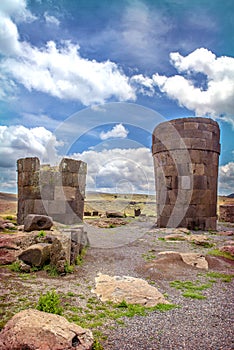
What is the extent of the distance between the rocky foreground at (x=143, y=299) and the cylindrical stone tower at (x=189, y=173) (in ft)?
16.3

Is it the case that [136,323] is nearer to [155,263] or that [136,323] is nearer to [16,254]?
[155,263]

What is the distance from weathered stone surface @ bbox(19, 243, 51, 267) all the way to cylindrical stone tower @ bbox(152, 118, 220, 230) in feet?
27.9

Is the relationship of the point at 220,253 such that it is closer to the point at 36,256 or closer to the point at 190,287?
the point at 190,287

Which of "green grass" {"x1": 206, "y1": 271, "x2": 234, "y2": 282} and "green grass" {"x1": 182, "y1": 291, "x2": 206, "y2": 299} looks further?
"green grass" {"x1": 206, "y1": 271, "x2": 234, "y2": 282}

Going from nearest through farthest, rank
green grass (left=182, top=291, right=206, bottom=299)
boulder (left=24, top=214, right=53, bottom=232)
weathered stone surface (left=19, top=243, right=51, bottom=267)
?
green grass (left=182, top=291, right=206, bottom=299)
weathered stone surface (left=19, top=243, right=51, bottom=267)
boulder (left=24, top=214, right=53, bottom=232)

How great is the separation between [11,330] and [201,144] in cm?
1264

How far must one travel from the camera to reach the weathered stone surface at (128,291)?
192 inches

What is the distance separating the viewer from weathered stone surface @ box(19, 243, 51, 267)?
263 inches

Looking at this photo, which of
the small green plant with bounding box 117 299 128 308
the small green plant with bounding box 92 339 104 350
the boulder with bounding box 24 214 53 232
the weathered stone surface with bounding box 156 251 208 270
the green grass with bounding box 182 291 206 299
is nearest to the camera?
the small green plant with bounding box 92 339 104 350

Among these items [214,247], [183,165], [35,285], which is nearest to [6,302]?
[35,285]

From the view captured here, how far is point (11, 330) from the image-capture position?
9.96 feet

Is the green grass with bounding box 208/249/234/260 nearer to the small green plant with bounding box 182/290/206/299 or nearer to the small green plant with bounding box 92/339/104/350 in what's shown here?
the small green plant with bounding box 182/290/206/299

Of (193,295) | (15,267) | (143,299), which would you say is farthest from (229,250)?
(15,267)

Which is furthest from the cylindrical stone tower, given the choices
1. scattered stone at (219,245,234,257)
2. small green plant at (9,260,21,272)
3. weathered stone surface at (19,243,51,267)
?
small green plant at (9,260,21,272)
